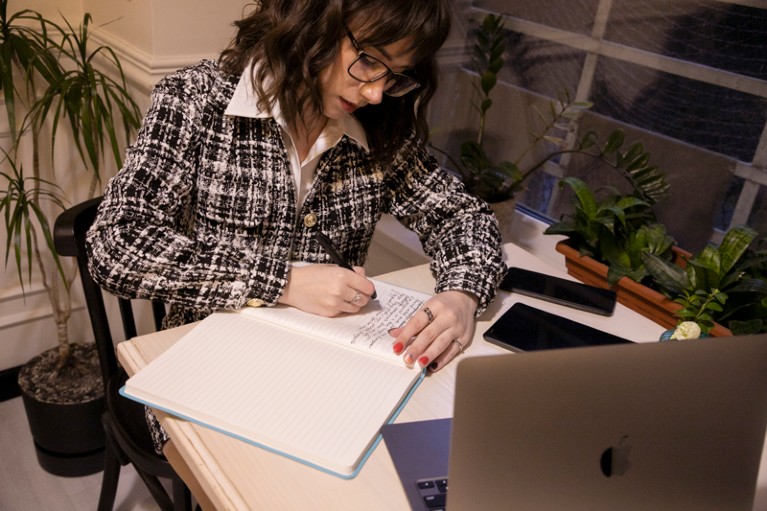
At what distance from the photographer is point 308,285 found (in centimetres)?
109

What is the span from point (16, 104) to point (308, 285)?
47.1 inches

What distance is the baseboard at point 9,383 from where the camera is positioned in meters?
2.12

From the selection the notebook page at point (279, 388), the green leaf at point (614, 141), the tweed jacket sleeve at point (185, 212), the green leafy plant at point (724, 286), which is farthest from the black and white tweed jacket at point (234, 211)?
the green leaf at point (614, 141)

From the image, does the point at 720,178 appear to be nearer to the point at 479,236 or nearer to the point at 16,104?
the point at 479,236

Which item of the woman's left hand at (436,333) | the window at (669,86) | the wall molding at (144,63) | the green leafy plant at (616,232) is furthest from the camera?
the wall molding at (144,63)

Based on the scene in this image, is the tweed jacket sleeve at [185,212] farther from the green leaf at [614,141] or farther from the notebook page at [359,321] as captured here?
the green leaf at [614,141]

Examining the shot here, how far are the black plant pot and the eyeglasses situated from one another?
1194 mm

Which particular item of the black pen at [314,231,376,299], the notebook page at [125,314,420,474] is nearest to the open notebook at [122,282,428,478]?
the notebook page at [125,314,420,474]

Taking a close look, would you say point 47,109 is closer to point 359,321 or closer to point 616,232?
point 359,321

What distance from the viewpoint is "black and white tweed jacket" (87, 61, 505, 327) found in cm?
108

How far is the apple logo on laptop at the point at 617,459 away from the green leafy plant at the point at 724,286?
0.64 meters

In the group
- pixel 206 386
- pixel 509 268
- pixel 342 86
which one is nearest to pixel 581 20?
pixel 509 268

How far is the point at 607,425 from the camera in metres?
0.64

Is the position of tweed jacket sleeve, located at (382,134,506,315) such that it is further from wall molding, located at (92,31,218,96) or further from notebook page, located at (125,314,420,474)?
wall molding, located at (92,31,218,96)
